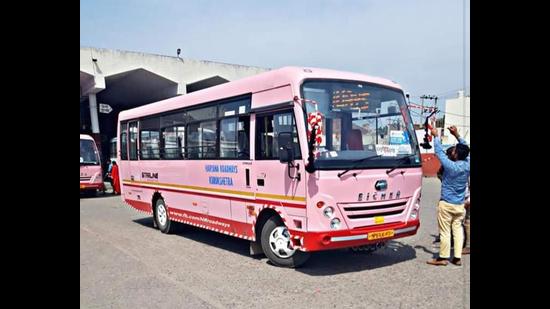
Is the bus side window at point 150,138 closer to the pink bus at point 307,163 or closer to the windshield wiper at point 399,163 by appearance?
the pink bus at point 307,163

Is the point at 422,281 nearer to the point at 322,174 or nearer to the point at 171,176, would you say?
the point at 322,174

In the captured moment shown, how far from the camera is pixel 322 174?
586 cm

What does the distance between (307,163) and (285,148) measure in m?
0.43

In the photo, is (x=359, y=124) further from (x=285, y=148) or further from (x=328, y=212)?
(x=328, y=212)

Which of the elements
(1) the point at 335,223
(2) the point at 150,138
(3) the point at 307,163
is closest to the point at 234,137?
(3) the point at 307,163

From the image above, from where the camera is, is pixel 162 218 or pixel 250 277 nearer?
pixel 250 277

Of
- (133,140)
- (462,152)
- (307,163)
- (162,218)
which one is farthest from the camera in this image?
(133,140)

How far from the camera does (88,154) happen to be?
18703 mm

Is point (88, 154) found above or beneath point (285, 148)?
beneath

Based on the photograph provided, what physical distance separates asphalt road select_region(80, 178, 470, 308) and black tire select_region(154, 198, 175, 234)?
74 centimetres

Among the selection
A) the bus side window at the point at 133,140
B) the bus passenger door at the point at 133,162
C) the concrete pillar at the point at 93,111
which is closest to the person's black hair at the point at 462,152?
the bus passenger door at the point at 133,162

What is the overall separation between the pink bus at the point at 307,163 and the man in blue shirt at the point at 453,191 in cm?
38
